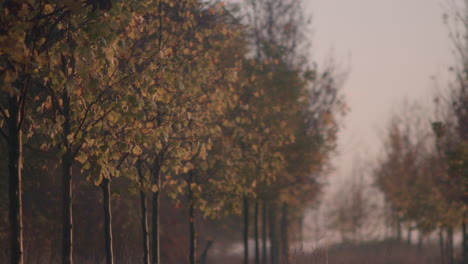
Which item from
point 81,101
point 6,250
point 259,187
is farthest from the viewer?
point 259,187

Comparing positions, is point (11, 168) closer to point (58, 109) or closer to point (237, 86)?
point (58, 109)

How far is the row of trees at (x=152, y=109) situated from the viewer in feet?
28.3

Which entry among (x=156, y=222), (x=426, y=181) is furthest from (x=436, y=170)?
(x=156, y=222)

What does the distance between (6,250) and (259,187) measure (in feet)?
33.9

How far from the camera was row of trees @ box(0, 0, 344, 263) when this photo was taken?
8641 mm

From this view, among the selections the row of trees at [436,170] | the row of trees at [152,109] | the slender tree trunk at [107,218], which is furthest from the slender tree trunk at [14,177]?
the row of trees at [436,170]

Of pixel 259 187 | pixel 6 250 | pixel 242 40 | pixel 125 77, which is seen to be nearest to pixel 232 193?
pixel 259 187

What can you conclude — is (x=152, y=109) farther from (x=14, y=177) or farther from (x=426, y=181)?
(x=426, y=181)

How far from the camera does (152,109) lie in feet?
40.5

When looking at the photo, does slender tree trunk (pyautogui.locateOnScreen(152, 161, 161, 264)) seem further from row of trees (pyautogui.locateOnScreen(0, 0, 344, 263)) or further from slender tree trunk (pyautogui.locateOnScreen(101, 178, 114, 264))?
slender tree trunk (pyautogui.locateOnScreen(101, 178, 114, 264))

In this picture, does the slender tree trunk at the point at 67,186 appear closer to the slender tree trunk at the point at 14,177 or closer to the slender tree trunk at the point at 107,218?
the slender tree trunk at the point at 14,177

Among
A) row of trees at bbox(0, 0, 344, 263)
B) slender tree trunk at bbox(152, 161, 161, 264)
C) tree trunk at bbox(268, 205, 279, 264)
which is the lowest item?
tree trunk at bbox(268, 205, 279, 264)

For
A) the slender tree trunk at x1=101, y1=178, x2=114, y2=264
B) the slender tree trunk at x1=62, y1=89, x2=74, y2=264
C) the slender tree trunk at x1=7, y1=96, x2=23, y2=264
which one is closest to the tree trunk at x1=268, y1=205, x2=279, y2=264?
the slender tree trunk at x1=101, y1=178, x2=114, y2=264

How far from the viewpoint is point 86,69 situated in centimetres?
830
